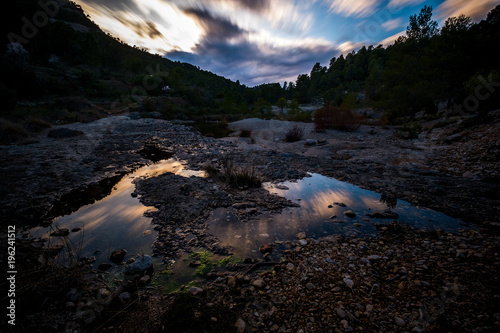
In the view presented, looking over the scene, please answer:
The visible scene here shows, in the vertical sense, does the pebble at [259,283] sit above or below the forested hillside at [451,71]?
below

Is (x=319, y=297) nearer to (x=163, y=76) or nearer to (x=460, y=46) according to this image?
(x=460, y=46)

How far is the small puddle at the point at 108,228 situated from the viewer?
9.74ft

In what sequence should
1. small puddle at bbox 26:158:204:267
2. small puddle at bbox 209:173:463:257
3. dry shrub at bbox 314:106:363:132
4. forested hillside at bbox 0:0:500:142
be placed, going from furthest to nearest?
dry shrub at bbox 314:106:363:132 < forested hillside at bbox 0:0:500:142 < small puddle at bbox 209:173:463:257 < small puddle at bbox 26:158:204:267

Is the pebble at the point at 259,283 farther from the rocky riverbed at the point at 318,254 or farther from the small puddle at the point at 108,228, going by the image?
the small puddle at the point at 108,228

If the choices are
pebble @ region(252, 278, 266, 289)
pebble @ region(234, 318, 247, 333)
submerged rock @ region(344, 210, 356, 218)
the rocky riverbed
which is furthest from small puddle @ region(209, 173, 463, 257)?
pebble @ region(234, 318, 247, 333)

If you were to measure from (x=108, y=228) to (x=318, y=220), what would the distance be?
4173 millimetres

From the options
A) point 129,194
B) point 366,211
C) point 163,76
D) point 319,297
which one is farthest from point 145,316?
point 163,76

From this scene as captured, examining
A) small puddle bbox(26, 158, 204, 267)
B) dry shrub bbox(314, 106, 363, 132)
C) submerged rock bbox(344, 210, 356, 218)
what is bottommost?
small puddle bbox(26, 158, 204, 267)

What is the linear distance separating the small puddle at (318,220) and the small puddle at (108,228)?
1304mm

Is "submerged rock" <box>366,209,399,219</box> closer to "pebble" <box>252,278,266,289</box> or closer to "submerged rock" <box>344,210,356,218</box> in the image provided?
"submerged rock" <box>344,210,356,218</box>

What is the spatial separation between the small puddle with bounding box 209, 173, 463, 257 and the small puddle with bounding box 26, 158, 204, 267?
51.3 inches

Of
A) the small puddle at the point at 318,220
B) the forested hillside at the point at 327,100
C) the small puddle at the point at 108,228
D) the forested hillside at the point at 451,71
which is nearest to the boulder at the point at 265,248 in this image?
the small puddle at the point at 318,220

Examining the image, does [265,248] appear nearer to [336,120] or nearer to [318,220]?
[318,220]

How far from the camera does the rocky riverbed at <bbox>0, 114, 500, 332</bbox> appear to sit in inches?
73.7
